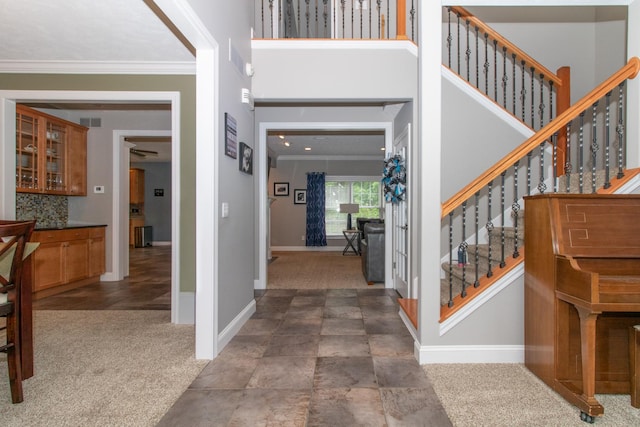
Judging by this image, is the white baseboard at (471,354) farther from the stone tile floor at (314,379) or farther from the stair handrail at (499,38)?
the stair handrail at (499,38)

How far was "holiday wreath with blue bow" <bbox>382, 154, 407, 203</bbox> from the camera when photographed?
14.3 feet

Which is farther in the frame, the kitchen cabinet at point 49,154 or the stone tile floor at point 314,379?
the kitchen cabinet at point 49,154

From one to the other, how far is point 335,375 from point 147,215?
10363mm

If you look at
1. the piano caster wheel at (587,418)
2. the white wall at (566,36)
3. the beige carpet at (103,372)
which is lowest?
the beige carpet at (103,372)

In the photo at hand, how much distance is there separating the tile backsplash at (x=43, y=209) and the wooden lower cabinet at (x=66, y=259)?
461mm

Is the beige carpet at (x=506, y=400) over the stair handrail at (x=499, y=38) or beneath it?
beneath

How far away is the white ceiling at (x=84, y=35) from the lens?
264 cm

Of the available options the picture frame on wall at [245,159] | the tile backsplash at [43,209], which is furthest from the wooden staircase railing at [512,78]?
the tile backsplash at [43,209]

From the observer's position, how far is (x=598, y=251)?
1984 millimetres

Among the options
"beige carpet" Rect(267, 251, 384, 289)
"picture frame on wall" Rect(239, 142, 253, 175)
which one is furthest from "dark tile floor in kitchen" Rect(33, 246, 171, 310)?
"picture frame on wall" Rect(239, 142, 253, 175)

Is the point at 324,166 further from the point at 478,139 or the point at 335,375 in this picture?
the point at 335,375

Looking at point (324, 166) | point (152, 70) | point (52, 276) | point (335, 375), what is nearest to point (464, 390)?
point (335, 375)

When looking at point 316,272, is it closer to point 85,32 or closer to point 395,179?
point 395,179

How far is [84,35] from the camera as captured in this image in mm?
3045
